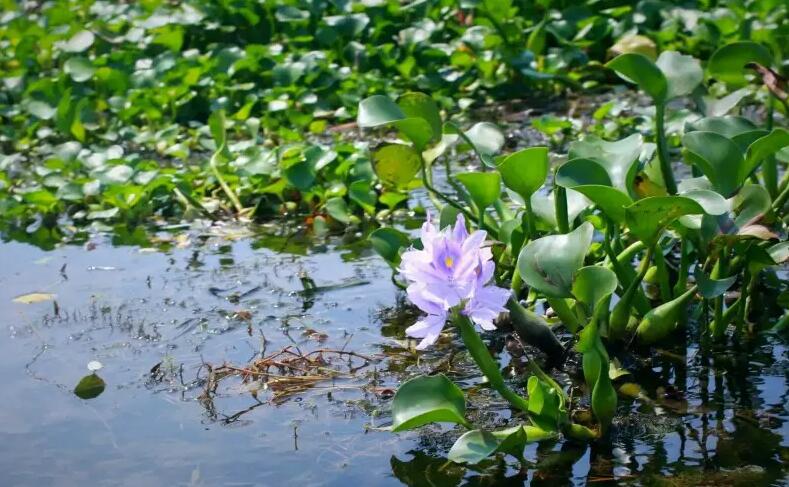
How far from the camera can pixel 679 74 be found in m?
2.98

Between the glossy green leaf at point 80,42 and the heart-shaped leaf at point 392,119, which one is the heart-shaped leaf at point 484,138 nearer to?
the heart-shaped leaf at point 392,119

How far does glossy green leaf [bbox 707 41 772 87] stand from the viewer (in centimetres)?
307

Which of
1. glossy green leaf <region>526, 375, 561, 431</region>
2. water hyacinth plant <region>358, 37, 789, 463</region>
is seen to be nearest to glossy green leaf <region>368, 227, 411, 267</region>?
water hyacinth plant <region>358, 37, 789, 463</region>

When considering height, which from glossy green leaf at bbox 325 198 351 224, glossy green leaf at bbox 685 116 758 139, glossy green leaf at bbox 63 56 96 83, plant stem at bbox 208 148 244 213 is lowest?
glossy green leaf at bbox 63 56 96 83

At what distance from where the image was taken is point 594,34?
18.9 ft

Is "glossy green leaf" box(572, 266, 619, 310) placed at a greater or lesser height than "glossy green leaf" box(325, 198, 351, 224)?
greater

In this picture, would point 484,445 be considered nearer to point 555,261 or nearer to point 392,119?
point 555,261

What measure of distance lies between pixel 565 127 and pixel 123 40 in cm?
297

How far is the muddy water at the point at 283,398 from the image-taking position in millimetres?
2352

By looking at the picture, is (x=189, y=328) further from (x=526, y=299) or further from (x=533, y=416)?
(x=533, y=416)

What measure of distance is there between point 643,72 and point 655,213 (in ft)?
1.91

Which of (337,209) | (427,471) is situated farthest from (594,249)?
(337,209)

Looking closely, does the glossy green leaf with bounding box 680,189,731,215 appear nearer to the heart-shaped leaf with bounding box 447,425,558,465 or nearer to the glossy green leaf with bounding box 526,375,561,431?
the glossy green leaf with bounding box 526,375,561,431

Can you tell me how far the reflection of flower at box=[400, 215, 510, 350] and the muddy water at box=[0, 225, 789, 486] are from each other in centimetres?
42
